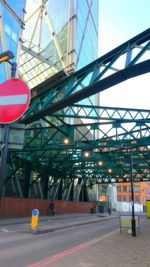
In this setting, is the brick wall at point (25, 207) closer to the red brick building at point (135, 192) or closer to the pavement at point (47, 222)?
the pavement at point (47, 222)

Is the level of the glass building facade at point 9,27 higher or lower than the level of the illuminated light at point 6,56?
higher

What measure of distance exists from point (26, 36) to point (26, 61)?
369 inches

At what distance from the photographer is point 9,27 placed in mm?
30906

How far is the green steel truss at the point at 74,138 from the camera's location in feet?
40.2

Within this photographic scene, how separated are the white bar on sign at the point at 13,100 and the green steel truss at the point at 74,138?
7119 mm

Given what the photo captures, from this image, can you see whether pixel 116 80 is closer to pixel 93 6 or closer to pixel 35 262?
pixel 35 262

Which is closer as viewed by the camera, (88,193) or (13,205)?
(13,205)

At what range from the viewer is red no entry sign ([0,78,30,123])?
12.6 ft

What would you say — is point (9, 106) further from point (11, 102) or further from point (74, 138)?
point (74, 138)

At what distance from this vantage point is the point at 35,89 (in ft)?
135

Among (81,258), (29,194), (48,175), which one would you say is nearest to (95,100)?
(48,175)

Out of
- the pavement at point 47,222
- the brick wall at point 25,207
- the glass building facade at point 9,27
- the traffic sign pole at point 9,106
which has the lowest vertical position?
the pavement at point 47,222

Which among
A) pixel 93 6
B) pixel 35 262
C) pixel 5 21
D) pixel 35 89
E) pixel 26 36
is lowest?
pixel 35 262

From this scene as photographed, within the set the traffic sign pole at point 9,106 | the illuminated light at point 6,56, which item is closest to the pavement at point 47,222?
the traffic sign pole at point 9,106
